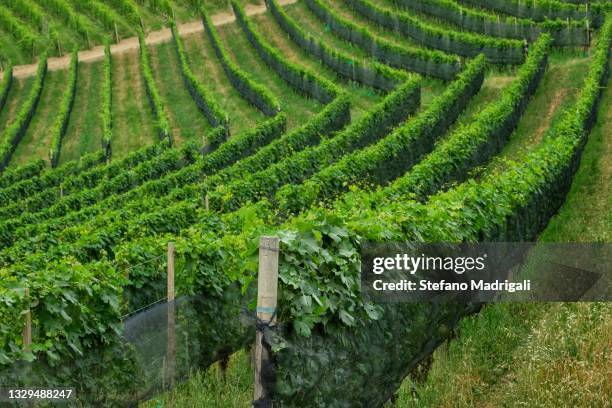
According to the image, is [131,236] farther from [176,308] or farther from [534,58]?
[534,58]

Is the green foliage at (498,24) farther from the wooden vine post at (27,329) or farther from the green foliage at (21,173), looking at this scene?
the wooden vine post at (27,329)

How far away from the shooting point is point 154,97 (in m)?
55.7

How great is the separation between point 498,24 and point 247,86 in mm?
14925

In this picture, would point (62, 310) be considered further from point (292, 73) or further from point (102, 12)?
point (102, 12)

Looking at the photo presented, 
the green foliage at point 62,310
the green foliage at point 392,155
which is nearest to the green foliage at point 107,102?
the green foliage at point 392,155

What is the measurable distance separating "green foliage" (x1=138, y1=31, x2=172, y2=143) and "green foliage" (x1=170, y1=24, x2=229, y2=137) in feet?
6.86

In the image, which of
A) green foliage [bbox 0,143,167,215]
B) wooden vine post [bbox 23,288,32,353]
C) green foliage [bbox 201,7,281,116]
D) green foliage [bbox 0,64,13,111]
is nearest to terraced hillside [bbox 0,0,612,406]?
wooden vine post [bbox 23,288,32,353]

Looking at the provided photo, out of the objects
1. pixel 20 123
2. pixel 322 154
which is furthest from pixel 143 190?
pixel 20 123

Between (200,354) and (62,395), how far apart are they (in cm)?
285

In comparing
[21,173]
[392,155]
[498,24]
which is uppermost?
[498,24]

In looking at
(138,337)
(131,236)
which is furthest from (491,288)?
(131,236)

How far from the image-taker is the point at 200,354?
12984mm

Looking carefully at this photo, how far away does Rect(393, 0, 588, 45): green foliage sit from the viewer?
150ft

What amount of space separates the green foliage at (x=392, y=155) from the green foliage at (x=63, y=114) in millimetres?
23573
